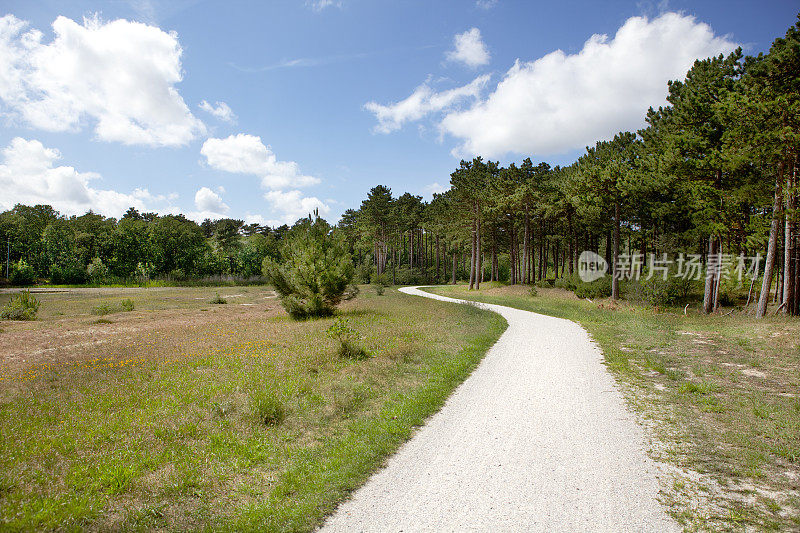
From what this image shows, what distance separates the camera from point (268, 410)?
7141 mm

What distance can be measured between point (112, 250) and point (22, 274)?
13816 mm

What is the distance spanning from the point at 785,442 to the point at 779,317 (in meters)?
17.1

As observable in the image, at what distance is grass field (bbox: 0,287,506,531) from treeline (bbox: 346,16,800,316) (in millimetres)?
16933

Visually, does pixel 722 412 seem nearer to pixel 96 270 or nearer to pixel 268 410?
pixel 268 410

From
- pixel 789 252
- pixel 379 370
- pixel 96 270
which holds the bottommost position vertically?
pixel 379 370

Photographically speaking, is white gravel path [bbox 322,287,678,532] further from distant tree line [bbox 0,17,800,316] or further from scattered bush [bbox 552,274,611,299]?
scattered bush [bbox 552,274,611,299]

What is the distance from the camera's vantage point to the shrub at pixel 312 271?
70.5 ft

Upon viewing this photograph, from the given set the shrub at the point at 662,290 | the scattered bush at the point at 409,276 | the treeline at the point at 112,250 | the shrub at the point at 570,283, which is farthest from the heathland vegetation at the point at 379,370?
the treeline at the point at 112,250

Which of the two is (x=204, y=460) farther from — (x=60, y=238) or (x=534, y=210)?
(x=60, y=238)

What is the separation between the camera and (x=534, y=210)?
44219 mm

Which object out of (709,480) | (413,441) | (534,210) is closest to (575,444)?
(709,480)

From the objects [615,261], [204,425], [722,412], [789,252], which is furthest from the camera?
[615,261]

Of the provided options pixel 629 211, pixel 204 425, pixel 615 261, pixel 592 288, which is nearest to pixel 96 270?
pixel 204 425

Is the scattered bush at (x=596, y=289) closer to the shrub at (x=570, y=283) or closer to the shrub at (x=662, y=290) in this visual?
the shrub at (x=570, y=283)
